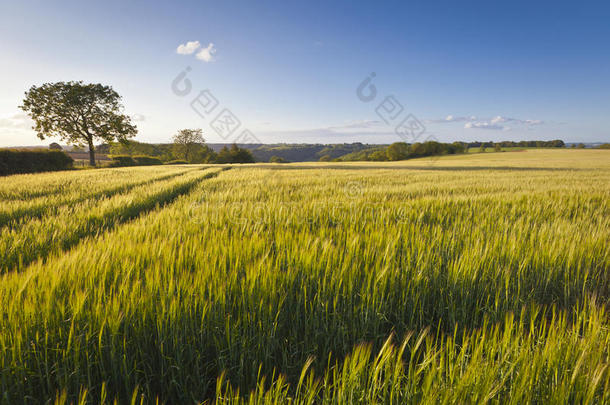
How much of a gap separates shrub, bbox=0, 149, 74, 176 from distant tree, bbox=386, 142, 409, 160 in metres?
71.5

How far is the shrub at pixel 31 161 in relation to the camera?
2158 centimetres

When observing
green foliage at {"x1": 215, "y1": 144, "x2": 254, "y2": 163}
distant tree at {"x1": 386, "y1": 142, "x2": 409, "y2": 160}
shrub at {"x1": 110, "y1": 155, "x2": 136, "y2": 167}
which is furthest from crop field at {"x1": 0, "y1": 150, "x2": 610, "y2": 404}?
distant tree at {"x1": 386, "y1": 142, "x2": 409, "y2": 160}

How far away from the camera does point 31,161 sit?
954 inches

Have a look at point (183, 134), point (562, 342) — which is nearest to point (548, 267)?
point (562, 342)

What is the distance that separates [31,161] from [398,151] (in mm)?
76576

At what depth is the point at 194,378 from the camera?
93 centimetres

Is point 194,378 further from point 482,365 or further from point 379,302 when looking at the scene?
point 482,365

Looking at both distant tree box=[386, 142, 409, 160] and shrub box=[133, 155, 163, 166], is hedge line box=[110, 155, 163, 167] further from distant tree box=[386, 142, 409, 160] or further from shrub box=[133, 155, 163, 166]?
distant tree box=[386, 142, 409, 160]

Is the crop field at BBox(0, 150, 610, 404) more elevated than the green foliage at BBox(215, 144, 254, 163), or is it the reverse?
the green foliage at BBox(215, 144, 254, 163)

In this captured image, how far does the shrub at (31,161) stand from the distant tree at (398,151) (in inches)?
2814

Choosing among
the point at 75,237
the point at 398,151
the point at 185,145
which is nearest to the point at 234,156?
the point at 185,145

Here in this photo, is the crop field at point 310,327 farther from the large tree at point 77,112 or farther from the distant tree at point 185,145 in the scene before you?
the distant tree at point 185,145

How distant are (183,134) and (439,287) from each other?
91026 mm

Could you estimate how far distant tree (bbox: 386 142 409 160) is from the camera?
234 feet
